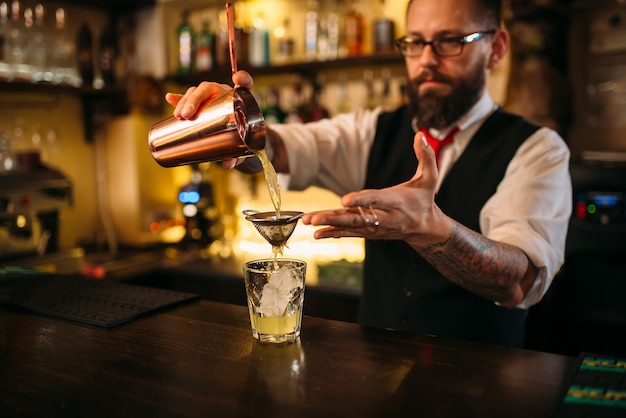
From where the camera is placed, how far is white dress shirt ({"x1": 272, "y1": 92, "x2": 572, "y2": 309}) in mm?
1459

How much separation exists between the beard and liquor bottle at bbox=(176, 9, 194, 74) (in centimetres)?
223

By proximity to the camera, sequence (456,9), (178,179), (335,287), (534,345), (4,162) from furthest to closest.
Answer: (178,179)
(4,162)
(335,287)
(534,345)
(456,9)

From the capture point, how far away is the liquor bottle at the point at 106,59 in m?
3.64

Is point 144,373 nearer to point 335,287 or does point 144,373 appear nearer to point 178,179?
point 335,287

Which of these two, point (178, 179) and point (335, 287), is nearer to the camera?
point (335, 287)

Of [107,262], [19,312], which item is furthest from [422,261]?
[107,262]

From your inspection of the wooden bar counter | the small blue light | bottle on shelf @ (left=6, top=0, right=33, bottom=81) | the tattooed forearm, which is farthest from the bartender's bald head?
bottle on shelf @ (left=6, top=0, right=33, bottom=81)

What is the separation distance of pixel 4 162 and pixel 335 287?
1856 mm

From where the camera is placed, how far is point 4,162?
3025mm

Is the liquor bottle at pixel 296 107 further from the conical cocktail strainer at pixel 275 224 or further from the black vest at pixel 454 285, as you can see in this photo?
the conical cocktail strainer at pixel 275 224

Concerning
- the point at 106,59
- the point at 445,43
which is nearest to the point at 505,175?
the point at 445,43

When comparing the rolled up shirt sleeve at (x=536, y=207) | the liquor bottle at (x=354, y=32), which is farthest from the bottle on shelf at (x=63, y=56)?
the rolled up shirt sleeve at (x=536, y=207)

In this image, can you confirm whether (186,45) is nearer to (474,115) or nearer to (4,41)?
(4,41)

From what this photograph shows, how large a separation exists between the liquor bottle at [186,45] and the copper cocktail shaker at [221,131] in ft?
8.08
